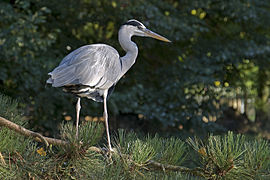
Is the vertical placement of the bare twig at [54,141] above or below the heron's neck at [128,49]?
below

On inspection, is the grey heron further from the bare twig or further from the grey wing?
the bare twig

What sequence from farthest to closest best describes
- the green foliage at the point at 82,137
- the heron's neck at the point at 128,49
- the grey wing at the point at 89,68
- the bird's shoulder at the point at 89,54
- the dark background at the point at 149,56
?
the dark background at the point at 149,56
the heron's neck at the point at 128,49
the bird's shoulder at the point at 89,54
the grey wing at the point at 89,68
the green foliage at the point at 82,137

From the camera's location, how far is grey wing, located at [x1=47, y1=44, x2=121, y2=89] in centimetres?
199

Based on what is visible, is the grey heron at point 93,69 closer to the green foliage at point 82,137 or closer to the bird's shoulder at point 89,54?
the bird's shoulder at point 89,54

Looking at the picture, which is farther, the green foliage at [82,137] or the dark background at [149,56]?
the dark background at [149,56]

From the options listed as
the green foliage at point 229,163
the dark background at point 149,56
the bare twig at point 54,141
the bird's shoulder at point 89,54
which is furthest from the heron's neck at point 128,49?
the dark background at point 149,56

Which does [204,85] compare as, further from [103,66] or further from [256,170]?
[256,170]

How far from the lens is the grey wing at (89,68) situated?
1988mm

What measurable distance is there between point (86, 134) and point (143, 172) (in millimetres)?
277

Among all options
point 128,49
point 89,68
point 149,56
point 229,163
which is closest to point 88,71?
point 89,68

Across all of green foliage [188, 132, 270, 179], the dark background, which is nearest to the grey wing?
green foliage [188, 132, 270, 179]

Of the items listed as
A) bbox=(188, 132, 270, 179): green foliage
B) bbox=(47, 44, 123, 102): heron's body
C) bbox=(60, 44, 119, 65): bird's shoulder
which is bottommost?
bbox=(188, 132, 270, 179): green foliage

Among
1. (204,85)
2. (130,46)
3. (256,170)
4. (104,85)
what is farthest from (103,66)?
(204,85)

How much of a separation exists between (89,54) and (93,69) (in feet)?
0.26
